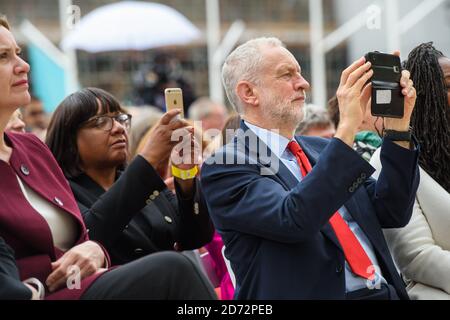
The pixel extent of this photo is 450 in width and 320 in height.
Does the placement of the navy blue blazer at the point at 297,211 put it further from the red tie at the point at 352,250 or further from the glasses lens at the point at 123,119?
the glasses lens at the point at 123,119

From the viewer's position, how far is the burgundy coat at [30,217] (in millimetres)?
2297

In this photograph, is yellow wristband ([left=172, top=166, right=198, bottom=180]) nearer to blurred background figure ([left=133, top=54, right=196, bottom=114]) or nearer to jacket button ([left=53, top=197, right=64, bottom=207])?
jacket button ([left=53, top=197, right=64, bottom=207])

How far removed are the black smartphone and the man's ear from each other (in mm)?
419

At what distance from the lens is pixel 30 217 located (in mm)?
2332

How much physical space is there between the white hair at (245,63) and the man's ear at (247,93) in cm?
2

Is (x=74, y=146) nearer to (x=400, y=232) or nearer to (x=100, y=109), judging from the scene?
(x=100, y=109)

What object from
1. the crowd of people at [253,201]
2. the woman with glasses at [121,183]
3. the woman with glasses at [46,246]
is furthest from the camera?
the woman with glasses at [121,183]

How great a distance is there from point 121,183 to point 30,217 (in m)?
0.55

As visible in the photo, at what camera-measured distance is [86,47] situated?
7.96 meters

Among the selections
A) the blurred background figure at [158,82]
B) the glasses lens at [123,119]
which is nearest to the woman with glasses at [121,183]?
the glasses lens at [123,119]

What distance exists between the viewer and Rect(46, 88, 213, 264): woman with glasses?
2.81m

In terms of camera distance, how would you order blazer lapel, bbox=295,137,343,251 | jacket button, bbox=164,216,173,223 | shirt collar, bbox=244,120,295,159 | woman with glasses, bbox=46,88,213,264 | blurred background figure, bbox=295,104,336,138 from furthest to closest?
blurred background figure, bbox=295,104,336,138 → jacket button, bbox=164,216,173,223 → woman with glasses, bbox=46,88,213,264 → shirt collar, bbox=244,120,295,159 → blazer lapel, bbox=295,137,343,251

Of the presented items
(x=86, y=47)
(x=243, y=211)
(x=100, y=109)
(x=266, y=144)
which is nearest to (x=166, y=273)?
(x=243, y=211)

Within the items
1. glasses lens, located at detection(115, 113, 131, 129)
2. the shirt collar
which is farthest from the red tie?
glasses lens, located at detection(115, 113, 131, 129)
